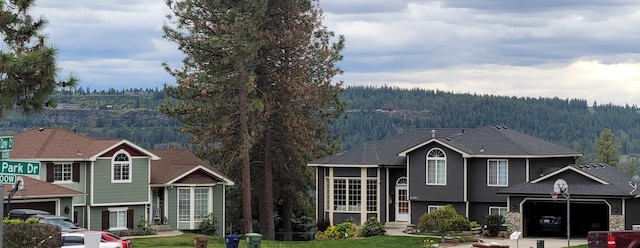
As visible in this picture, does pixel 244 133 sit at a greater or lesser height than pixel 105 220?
greater

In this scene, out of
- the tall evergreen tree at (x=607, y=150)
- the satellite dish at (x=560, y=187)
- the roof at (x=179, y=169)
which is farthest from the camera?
the tall evergreen tree at (x=607, y=150)

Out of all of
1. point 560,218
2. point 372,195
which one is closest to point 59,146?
point 372,195

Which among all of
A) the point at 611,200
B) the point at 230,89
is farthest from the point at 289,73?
the point at 611,200

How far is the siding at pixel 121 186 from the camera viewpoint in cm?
4847

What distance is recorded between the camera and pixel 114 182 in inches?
1928

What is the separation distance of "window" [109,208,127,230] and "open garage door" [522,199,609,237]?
18.6m

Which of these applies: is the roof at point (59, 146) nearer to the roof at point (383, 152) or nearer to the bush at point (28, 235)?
→ the roof at point (383, 152)

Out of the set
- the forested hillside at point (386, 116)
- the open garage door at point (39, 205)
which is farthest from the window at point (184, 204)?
the forested hillside at point (386, 116)

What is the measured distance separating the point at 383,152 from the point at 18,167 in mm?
38911

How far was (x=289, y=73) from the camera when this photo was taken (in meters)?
54.9

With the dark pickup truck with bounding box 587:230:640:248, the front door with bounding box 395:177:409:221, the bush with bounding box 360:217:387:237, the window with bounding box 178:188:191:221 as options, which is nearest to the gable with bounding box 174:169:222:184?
the window with bounding box 178:188:191:221

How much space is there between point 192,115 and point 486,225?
1782 centimetres

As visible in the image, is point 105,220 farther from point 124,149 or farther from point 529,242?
point 529,242

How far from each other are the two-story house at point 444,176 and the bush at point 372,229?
3.41 meters
